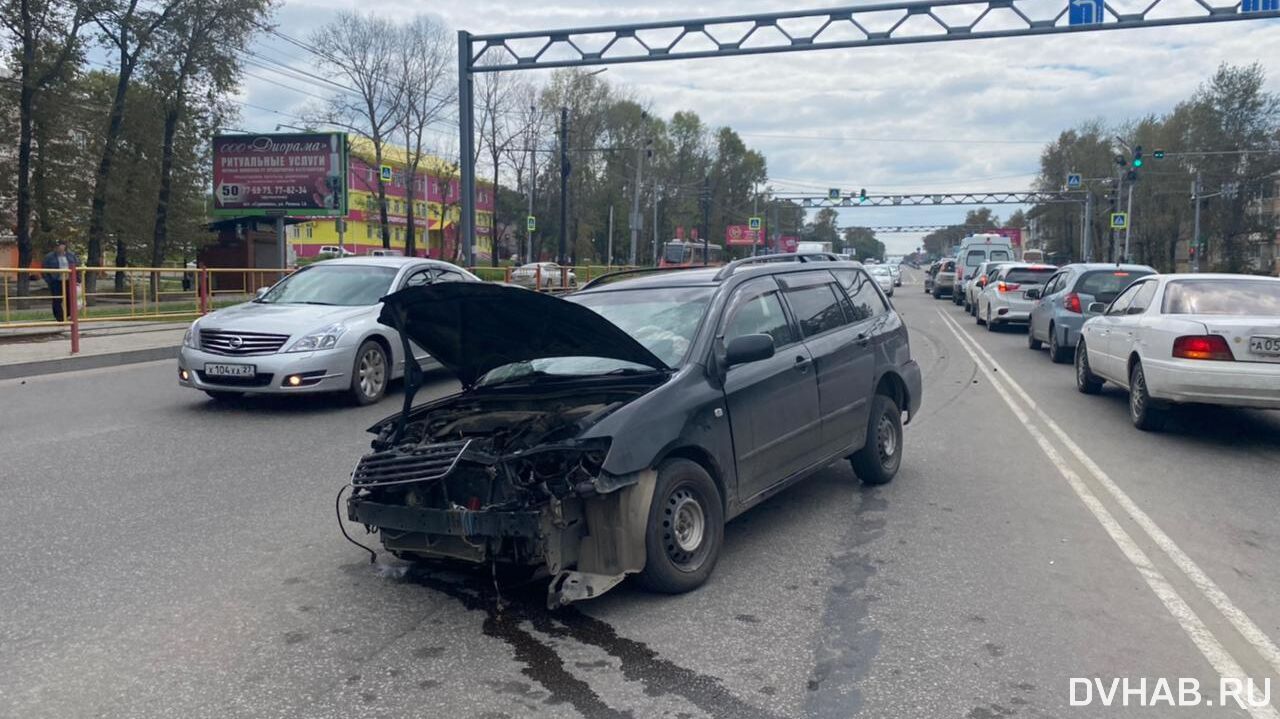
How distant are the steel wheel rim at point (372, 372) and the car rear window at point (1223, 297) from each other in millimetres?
7846

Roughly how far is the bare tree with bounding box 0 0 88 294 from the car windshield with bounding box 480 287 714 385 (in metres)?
32.0

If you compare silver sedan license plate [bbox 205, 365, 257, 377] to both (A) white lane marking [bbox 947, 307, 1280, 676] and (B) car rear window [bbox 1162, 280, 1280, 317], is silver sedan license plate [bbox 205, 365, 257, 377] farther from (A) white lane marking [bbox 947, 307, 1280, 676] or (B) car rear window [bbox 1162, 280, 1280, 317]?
(B) car rear window [bbox 1162, 280, 1280, 317]

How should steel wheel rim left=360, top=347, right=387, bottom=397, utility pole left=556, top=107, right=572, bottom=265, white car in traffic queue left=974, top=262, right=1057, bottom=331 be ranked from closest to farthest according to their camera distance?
1. steel wheel rim left=360, top=347, right=387, bottom=397
2. white car in traffic queue left=974, top=262, right=1057, bottom=331
3. utility pole left=556, top=107, right=572, bottom=265

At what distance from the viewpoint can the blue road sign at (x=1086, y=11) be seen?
20.2 meters

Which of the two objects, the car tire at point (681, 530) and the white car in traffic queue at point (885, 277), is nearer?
the car tire at point (681, 530)

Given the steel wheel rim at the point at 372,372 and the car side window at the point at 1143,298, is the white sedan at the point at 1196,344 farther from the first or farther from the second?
the steel wheel rim at the point at 372,372

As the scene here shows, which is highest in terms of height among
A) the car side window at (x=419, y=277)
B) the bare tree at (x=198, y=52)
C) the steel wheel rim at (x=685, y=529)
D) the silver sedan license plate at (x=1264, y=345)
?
the bare tree at (x=198, y=52)

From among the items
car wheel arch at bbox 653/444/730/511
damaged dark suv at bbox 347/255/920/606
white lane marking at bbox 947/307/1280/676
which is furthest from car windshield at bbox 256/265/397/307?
white lane marking at bbox 947/307/1280/676

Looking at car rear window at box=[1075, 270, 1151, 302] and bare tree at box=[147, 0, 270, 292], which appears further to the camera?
bare tree at box=[147, 0, 270, 292]

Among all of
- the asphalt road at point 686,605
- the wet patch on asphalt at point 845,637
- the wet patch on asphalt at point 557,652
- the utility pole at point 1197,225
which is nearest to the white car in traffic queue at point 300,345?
the asphalt road at point 686,605

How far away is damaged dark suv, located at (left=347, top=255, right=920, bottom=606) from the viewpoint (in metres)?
4.32

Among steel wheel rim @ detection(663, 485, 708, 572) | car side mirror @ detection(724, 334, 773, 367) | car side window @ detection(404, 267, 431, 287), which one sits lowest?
steel wheel rim @ detection(663, 485, 708, 572)

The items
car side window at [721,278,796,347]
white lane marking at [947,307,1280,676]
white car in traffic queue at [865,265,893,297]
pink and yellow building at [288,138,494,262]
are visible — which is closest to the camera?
white lane marking at [947,307,1280,676]

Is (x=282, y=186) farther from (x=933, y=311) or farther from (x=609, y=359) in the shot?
(x=609, y=359)
